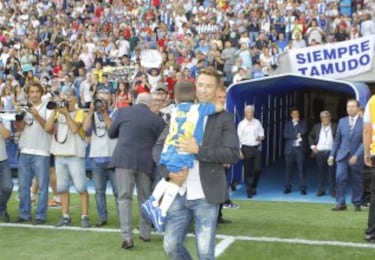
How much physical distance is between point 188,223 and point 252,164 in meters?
8.04

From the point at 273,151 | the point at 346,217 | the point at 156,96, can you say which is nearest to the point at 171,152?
the point at 156,96

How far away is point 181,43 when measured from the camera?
20812 millimetres

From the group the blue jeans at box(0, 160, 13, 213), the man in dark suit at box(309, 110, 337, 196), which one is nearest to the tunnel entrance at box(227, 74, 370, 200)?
the man in dark suit at box(309, 110, 337, 196)

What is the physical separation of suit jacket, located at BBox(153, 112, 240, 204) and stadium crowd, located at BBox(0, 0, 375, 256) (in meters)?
7.87

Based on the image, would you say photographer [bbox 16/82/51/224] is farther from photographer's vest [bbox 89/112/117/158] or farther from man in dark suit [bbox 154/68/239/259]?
man in dark suit [bbox 154/68/239/259]

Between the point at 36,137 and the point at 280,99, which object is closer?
the point at 36,137

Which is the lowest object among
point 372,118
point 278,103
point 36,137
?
point 36,137

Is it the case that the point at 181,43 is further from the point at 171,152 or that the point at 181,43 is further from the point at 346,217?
the point at 171,152

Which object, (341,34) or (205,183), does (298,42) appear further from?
(205,183)

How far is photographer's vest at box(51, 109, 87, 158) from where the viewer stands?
28.2 feet

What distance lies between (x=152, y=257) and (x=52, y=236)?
5.46 ft

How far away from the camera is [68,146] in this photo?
8.59 metres

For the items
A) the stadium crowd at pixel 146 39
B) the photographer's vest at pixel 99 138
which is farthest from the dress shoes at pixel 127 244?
the stadium crowd at pixel 146 39

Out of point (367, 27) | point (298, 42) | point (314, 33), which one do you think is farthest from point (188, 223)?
point (367, 27)
